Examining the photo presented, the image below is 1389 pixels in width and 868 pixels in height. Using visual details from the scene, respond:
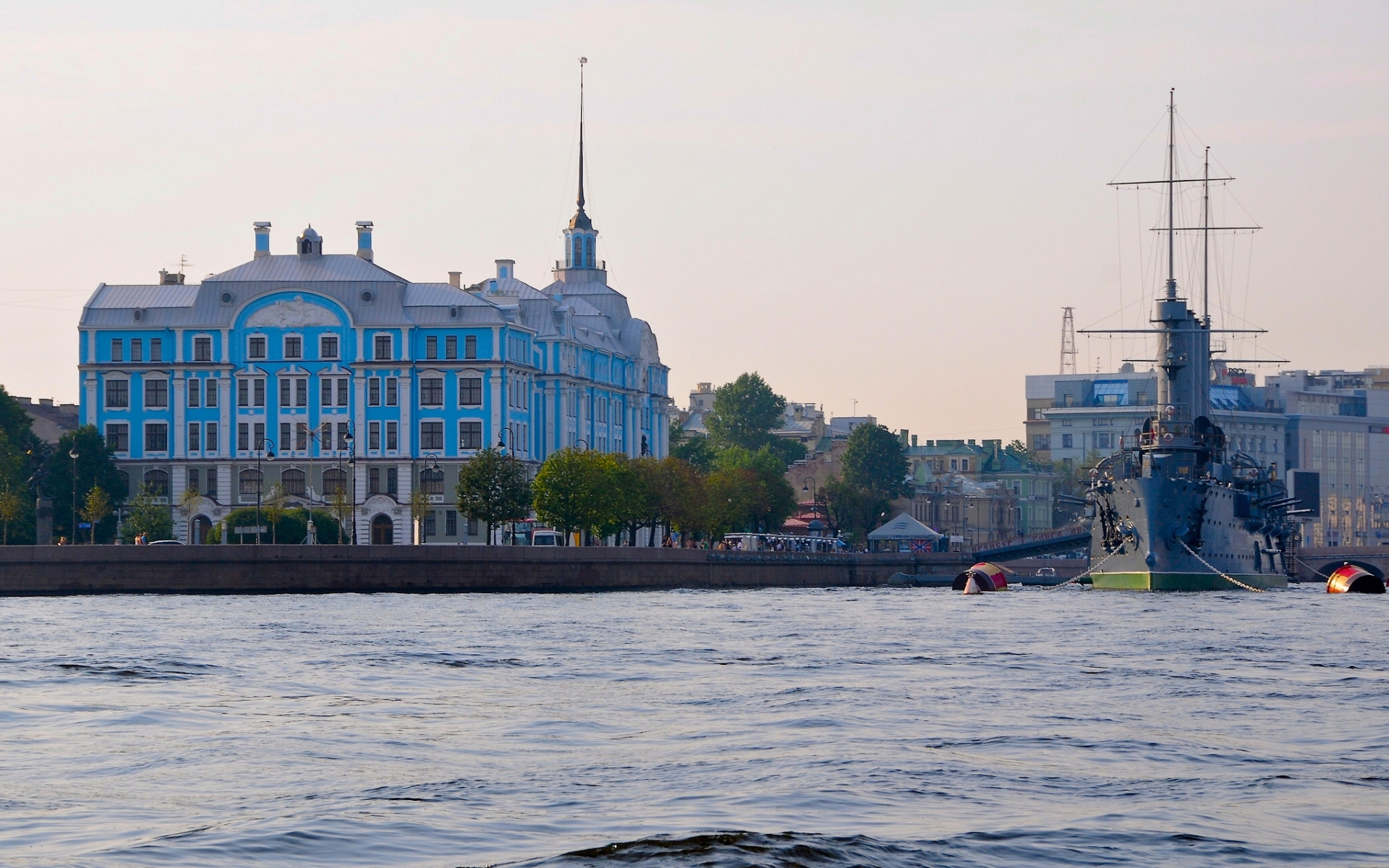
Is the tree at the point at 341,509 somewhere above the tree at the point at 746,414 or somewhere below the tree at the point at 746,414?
below

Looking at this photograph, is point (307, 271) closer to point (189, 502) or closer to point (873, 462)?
point (189, 502)

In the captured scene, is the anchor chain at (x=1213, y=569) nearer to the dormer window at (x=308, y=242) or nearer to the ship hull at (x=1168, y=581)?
the ship hull at (x=1168, y=581)

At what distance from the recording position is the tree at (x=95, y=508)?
93.8m

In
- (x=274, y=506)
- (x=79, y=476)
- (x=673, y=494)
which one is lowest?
(x=274, y=506)

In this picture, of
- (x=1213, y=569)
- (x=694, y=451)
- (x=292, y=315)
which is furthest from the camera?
(x=694, y=451)

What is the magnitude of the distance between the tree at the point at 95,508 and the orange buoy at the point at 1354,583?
52.3 meters

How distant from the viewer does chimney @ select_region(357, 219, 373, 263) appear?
10919cm

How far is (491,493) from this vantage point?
308 feet

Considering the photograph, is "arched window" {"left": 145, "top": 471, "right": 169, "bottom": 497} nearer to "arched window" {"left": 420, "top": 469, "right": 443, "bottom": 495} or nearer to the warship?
"arched window" {"left": 420, "top": 469, "right": 443, "bottom": 495}

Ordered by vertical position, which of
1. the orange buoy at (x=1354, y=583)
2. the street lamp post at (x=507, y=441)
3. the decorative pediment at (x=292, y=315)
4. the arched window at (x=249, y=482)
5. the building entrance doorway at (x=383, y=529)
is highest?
the decorative pediment at (x=292, y=315)

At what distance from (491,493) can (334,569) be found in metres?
18.9

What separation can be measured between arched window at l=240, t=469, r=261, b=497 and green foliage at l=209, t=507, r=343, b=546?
6.40 metres

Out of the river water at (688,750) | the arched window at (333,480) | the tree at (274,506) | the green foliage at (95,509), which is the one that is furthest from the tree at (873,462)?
→ the river water at (688,750)

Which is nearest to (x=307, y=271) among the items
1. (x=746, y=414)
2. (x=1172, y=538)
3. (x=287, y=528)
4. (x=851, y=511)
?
(x=287, y=528)
